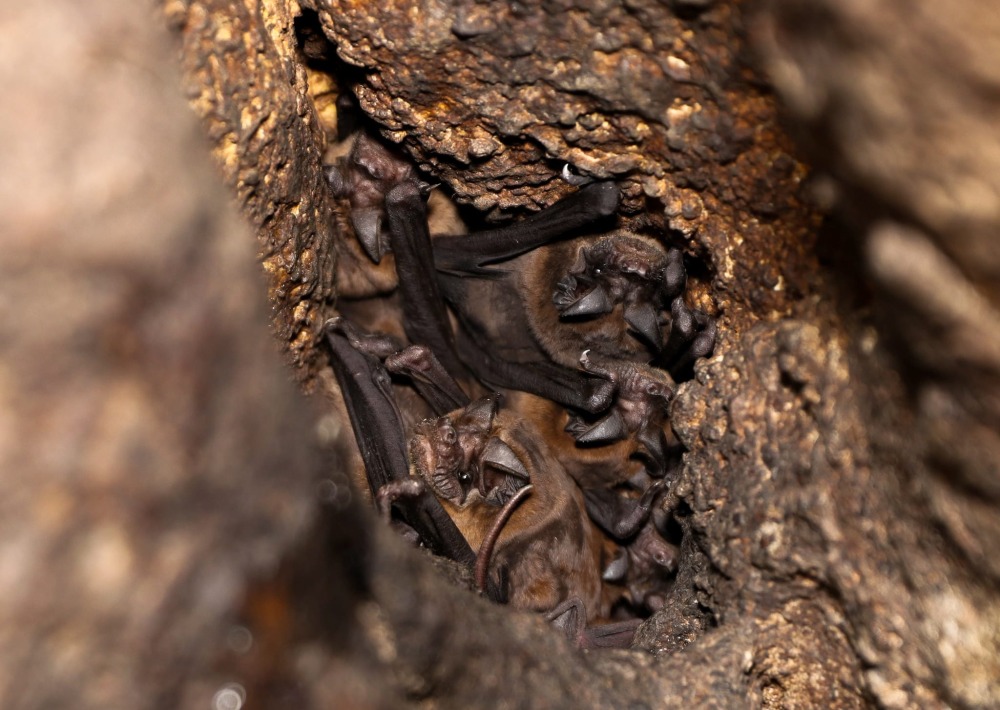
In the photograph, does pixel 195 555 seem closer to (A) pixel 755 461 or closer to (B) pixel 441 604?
(B) pixel 441 604

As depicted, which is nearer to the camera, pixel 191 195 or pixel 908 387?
pixel 191 195

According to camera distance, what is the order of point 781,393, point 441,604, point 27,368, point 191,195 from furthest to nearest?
point 781,393
point 441,604
point 191,195
point 27,368

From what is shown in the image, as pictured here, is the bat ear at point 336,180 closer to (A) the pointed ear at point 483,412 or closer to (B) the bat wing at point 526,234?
(B) the bat wing at point 526,234

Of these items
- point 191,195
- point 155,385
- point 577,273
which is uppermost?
point 191,195

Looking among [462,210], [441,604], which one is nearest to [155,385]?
[441,604]

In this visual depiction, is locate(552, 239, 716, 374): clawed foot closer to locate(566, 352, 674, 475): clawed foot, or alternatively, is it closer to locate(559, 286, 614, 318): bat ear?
locate(559, 286, 614, 318): bat ear

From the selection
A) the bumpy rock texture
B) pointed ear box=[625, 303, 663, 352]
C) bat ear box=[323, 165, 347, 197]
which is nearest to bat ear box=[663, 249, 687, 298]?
the bumpy rock texture
